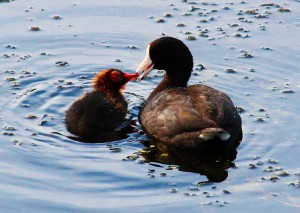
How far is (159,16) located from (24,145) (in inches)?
155

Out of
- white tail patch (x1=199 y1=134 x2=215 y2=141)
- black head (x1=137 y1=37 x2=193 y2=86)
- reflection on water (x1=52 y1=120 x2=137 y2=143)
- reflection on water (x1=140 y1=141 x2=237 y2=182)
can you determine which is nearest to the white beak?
black head (x1=137 y1=37 x2=193 y2=86)

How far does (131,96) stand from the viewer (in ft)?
34.6

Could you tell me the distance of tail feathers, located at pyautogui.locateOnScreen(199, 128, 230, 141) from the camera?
8.67 metres

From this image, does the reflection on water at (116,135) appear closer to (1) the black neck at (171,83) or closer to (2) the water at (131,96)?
(2) the water at (131,96)

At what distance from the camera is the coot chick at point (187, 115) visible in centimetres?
881

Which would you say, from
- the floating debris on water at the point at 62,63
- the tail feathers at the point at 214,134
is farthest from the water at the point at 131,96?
the tail feathers at the point at 214,134

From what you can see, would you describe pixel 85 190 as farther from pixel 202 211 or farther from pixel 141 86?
pixel 141 86

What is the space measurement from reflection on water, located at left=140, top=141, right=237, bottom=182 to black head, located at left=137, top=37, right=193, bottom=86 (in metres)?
1.22

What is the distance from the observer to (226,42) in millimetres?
11672

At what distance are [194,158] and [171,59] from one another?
158 centimetres

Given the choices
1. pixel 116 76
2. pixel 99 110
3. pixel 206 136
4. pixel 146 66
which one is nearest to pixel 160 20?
pixel 146 66

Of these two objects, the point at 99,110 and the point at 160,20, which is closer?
the point at 99,110

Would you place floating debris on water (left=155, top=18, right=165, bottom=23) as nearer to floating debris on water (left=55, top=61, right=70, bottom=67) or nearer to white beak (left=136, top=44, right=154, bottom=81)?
floating debris on water (left=55, top=61, right=70, bottom=67)

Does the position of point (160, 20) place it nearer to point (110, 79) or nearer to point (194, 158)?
point (110, 79)
